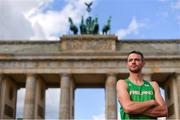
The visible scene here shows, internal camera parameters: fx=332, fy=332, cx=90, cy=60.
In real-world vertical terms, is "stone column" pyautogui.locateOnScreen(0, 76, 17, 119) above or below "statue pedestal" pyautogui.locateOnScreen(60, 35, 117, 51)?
below

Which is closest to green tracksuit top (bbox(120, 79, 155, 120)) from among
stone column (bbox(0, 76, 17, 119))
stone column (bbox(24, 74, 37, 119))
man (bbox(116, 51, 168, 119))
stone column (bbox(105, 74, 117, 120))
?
man (bbox(116, 51, 168, 119))

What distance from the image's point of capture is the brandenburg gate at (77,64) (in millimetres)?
34719

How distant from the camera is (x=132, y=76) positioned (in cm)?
343

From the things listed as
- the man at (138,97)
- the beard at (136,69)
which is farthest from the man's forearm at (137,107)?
the beard at (136,69)

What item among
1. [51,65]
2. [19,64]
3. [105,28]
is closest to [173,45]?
[105,28]

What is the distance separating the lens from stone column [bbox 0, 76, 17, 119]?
3525 cm

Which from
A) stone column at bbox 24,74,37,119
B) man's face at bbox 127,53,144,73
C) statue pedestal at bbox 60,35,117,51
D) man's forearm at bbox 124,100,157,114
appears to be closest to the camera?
man's forearm at bbox 124,100,157,114

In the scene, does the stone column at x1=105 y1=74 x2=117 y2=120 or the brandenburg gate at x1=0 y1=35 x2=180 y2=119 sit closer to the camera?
the stone column at x1=105 y1=74 x2=117 y2=120

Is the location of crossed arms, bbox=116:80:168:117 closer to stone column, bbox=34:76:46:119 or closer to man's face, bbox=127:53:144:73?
man's face, bbox=127:53:144:73

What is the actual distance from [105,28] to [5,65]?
12045 millimetres

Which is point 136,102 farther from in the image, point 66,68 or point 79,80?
point 79,80

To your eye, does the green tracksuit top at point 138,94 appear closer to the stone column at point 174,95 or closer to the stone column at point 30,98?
the stone column at point 30,98

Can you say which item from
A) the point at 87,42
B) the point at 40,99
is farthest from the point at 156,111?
the point at 40,99

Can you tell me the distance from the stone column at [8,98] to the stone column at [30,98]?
258cm
